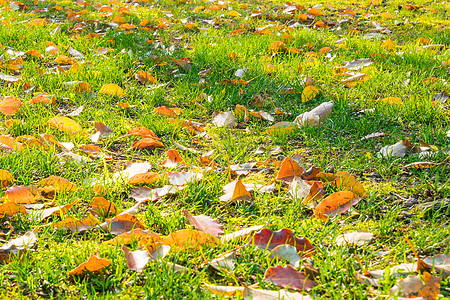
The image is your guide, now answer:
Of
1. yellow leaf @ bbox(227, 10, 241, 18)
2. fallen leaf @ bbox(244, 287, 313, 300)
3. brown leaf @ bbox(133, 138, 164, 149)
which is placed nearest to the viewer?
fallen leaf @ bbox(244, 287, 313, 300)

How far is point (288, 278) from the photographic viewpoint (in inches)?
53.6

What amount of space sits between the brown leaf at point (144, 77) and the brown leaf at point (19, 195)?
62.2 inches

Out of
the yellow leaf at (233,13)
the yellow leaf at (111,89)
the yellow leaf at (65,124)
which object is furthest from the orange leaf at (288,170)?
the yellow leaf at (233,13)

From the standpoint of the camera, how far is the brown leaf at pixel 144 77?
10.5 ft

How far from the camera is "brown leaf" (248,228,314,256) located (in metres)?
1.53

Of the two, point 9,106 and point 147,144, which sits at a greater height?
point 9,106

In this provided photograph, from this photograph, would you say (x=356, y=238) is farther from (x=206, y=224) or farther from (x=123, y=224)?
(x=123, y=224)

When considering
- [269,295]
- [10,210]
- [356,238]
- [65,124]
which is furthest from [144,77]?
[269,295]

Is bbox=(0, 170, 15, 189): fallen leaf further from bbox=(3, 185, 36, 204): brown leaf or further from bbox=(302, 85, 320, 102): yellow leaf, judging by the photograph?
bbox=(302, 85, 320, 102): yellow leaf

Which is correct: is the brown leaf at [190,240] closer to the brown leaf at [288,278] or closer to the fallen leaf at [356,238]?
the brown leaf at [288,278]

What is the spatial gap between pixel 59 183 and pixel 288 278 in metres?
1.17

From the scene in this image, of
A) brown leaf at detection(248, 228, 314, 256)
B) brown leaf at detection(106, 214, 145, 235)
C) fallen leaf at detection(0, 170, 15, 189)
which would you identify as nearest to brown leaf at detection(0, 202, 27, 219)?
fallen leaf at detection(0, 170, 15, 189)

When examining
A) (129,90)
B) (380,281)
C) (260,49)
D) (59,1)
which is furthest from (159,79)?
(59,1)

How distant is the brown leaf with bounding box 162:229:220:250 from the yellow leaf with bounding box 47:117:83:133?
Answer: 4.12 feet
